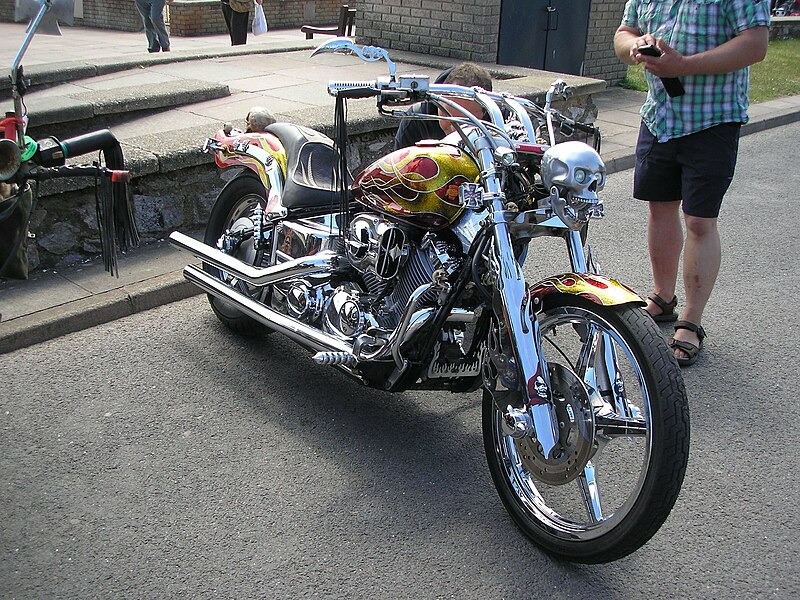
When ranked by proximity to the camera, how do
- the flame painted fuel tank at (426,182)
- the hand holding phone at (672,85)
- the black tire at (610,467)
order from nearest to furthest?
1. the black tire at (610,467)
2. the flame painted fuel tank at (426,182)
3. the hand holding phone at (672,85)

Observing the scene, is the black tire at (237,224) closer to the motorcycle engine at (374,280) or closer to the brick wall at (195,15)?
the motorcycle engine at (374,280)

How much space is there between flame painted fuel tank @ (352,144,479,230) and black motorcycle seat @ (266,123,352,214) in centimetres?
38

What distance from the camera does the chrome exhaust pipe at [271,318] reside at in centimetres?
350

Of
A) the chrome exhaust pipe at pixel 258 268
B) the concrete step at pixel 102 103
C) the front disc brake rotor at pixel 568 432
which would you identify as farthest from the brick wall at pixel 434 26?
the front disc brake rotor at pixel 568 432

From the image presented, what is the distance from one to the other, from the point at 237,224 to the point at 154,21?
970 cm

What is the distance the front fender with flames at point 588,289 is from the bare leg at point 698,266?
1609 millimetres

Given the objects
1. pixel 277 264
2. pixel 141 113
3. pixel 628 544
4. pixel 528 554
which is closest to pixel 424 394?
pixel 277 264

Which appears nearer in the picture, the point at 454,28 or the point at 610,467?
the point at 610,467

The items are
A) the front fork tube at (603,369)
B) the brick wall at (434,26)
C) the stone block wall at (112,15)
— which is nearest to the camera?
the front fork tube at (603,369)

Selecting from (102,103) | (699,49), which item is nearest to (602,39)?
(102,103)

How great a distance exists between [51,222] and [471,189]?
2.99 metres

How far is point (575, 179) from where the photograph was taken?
2.73 meters

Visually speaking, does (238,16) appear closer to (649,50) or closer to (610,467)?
(649,50)

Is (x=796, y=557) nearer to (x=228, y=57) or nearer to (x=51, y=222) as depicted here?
(x=51, y=222)
